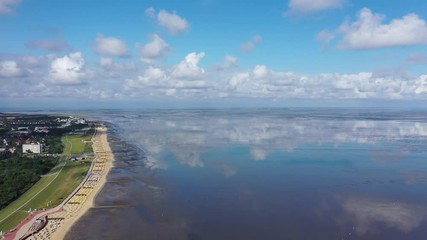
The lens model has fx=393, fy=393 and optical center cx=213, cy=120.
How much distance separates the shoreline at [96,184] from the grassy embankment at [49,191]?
1662 millimetres

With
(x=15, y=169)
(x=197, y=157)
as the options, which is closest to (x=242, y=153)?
(x=197, y=157)

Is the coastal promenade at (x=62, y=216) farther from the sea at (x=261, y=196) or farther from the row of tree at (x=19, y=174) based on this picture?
the row of tree at (x=19, y=174)

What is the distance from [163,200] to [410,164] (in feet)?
112

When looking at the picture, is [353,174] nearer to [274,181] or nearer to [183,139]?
[274,181]

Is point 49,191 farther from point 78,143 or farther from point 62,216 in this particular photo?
point 78,143

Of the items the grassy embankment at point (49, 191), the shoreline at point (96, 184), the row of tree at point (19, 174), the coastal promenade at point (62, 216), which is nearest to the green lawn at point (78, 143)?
the shoreline at point (96, 184)

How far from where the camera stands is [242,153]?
59.8 metres

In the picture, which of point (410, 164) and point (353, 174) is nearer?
point (353, 174)

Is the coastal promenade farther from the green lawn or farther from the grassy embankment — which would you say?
the green lawn

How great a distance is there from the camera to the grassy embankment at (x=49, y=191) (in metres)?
29.4

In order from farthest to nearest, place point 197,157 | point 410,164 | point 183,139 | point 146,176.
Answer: point 183,139
point 197,157
point 410,164
point 146,176

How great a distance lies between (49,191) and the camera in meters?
36.6

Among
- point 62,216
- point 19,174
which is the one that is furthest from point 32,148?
point 62,216

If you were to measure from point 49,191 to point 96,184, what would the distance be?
4.76m
